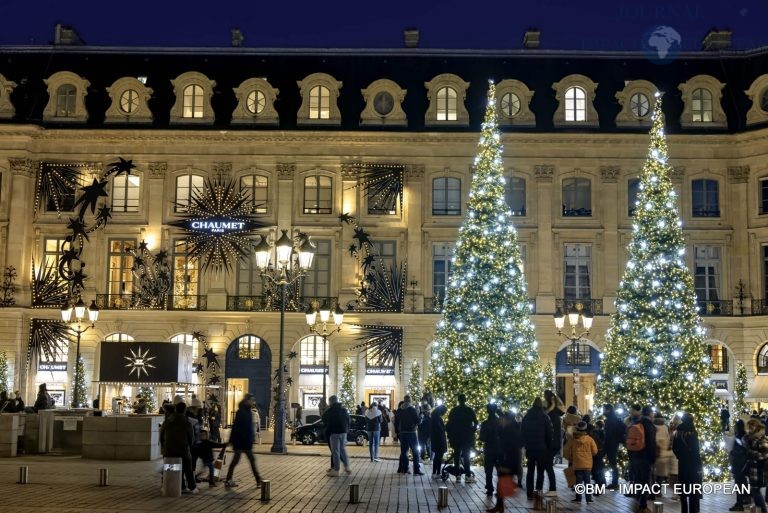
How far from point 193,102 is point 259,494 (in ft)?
104

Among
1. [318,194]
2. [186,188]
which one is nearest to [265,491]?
[318,194]

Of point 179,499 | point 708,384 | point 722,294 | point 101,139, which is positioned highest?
point 101,139

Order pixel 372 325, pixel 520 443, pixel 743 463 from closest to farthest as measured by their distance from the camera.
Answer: pixel 743 463
pixel 520 443
pixel 372 325

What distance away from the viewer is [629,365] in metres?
27.1

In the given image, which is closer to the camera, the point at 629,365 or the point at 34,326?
the point at 629,365

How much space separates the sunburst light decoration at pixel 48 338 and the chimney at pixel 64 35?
13.4m

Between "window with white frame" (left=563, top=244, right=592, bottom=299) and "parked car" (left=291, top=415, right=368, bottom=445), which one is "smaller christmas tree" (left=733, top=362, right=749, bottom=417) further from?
"parked car" (left=291, top=415, right=368, bottom=445)

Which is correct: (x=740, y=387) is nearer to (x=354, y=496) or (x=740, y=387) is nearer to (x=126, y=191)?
(x=126, y=191)

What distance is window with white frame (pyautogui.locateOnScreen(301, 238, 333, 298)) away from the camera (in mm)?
48875

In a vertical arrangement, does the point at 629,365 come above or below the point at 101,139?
below

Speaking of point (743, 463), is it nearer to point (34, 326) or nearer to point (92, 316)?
point (92, 316)

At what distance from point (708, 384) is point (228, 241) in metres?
26.1

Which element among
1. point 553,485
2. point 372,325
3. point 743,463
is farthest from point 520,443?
point 372,325

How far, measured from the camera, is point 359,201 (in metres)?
48.8
